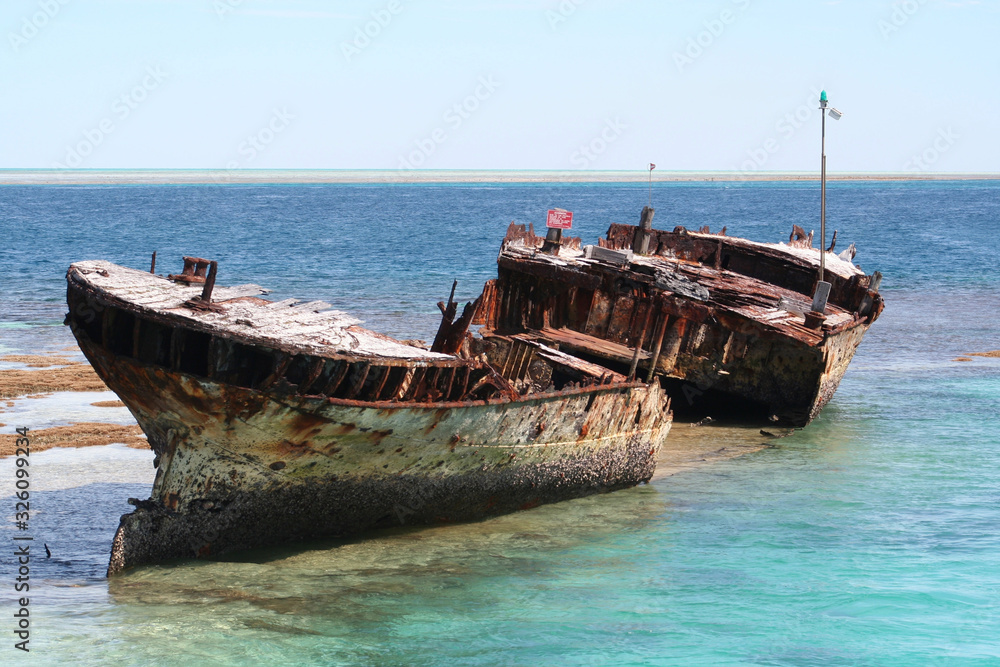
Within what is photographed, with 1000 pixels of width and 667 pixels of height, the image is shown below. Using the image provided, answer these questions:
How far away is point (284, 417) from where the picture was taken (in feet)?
30.4

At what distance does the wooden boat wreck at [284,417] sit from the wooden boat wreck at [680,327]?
4.62 metres

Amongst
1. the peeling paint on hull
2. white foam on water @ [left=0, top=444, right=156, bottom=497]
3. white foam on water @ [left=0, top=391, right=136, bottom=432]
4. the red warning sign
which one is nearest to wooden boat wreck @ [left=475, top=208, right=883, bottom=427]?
the red warning sign

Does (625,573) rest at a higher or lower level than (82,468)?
higher

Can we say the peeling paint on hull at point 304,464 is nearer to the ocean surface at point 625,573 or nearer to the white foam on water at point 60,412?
the ocean surface at point 625,573

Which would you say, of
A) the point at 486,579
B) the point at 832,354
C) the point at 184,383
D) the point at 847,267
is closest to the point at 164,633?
the point at 184,383

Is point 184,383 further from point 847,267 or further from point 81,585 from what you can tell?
point 847,267

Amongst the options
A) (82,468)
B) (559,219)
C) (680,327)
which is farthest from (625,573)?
(559,219)

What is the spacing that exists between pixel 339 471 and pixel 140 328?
2.32 meters

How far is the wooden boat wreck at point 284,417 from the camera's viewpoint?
909 centimetres

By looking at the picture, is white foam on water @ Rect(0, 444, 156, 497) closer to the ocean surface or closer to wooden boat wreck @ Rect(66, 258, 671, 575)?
the ocean surface

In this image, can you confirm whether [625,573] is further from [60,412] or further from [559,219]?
[60,412]

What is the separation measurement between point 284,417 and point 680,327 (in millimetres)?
8352

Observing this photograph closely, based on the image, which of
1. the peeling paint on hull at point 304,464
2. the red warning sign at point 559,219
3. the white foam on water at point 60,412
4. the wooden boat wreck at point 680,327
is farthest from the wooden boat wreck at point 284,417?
the red warning sign at point 559,219

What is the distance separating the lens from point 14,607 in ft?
29.1
